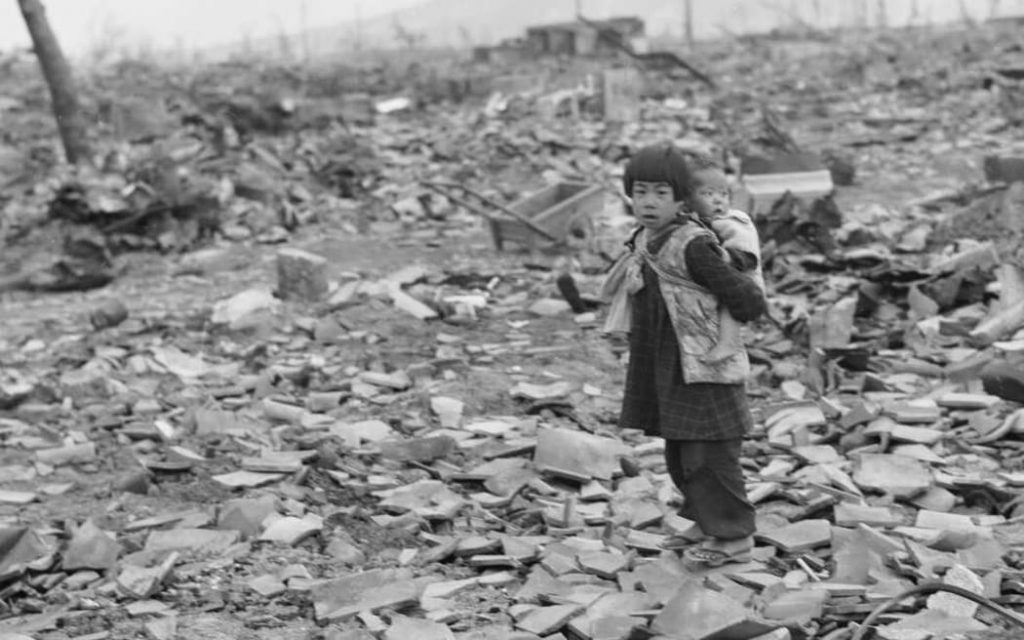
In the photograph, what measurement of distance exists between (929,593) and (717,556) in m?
0.75

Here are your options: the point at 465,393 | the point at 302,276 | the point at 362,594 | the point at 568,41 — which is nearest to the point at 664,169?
the point at 362,594

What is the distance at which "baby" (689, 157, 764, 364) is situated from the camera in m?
4.45

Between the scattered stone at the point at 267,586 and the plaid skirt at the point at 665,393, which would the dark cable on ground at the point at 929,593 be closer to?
the plaid skirt at the point at 665,393

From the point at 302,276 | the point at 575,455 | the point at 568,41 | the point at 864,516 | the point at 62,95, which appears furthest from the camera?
the point at 568,41

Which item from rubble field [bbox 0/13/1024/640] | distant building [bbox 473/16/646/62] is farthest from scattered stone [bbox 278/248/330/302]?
distant building [bbox 473/16/646/62]

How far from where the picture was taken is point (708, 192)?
4477 millimetres

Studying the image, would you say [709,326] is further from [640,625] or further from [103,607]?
[103,607]

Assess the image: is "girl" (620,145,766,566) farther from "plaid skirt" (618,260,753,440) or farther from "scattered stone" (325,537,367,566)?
"scattered stone" (325,537,367,566)

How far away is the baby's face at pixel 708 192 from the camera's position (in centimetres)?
445

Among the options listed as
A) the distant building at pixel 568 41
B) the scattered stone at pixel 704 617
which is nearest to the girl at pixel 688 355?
the scattered stone at pixel 704 617

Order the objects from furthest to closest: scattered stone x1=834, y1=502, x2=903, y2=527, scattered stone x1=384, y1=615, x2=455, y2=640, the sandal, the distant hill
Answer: the distant hill < scattered stone x1=834, y1=502, x2=903, y2=527 < the sandal < scattered stone x1=384, y1=615, x2=455, y2=640

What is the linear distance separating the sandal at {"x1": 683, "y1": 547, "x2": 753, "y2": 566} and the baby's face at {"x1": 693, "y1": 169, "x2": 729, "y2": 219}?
1.13 meters

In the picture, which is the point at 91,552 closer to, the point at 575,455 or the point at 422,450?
the point at 422,450

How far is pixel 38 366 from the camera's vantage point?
8.60 m
